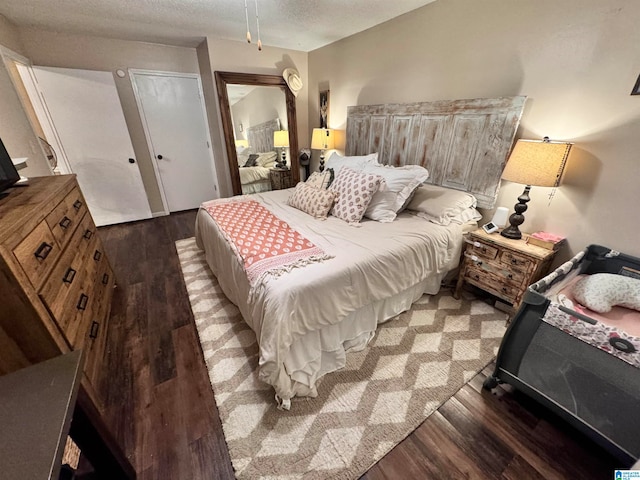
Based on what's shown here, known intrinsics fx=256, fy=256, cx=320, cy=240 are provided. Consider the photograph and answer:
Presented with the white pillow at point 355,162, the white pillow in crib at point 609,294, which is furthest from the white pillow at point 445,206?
the white pillow in crib at point 609,294

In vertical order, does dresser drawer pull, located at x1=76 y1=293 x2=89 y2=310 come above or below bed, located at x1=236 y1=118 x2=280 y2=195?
below

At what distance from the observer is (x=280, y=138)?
3998 millimetres

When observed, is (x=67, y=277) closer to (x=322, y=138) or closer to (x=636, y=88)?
(x=322, y=138)

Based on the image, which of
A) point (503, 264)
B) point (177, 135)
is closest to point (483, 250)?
point (503, 264)

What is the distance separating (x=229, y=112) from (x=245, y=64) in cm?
67

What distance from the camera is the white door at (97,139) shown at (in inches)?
123

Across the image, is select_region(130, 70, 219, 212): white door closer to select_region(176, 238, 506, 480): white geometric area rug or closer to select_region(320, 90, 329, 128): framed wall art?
select_region(320, 90, 329, 128): framed wall art

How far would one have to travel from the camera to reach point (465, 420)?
1.32m

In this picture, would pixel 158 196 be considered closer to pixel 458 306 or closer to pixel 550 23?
pixel 458 306

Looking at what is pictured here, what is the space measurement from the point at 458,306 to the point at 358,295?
43.2 inches

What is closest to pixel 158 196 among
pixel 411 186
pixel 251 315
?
pixel 251 315

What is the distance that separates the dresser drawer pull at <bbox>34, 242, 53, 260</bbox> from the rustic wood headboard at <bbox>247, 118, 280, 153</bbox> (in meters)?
3.07

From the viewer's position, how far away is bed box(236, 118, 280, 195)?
391cm

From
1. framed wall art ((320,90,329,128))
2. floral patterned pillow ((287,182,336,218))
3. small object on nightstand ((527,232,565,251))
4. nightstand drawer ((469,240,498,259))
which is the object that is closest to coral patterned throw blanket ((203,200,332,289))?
floral patterned pillow ((287,182,336,218))
